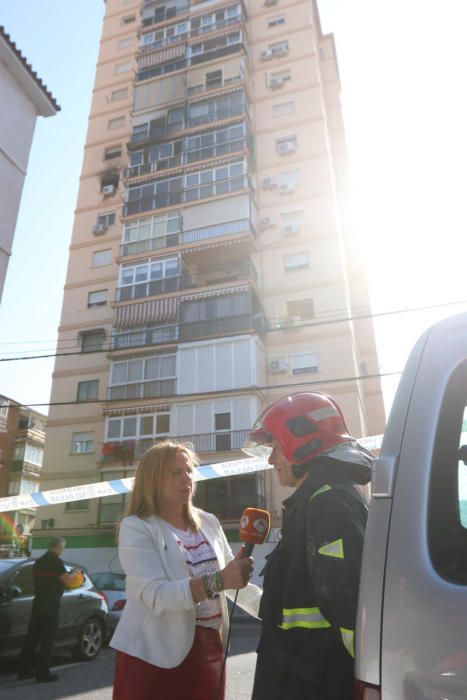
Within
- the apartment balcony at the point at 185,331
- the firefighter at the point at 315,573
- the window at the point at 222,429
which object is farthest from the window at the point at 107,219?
the firefighter at the point at 315,573

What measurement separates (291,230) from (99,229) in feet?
39.2

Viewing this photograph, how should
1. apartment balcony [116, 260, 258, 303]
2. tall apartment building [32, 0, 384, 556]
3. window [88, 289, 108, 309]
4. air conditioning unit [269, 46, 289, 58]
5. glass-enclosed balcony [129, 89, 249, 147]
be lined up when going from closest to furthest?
tall apartment building [32, 0, 384, 556] → apartment balcony [116, 260, 258, 303] → window [88, 289, 108, 309] → glass-enclosed balcony [129, 89, 249, 147] → air conditioning unit [269, 46, 289, 58]

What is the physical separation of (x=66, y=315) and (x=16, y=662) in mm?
24292

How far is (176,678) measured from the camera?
2.19 meters

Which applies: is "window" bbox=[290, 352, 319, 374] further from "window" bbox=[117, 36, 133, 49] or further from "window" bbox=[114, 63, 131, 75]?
"window" bbox=[117, 36, 133, 49]

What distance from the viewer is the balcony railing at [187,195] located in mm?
27812

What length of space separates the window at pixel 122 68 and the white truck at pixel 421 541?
40700 mm

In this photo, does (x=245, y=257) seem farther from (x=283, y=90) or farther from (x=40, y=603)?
(x=40, y=603)

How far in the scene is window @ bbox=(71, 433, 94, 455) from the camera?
25969mm

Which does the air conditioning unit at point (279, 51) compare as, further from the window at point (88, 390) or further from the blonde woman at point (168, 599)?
the blonde woman at point (168, 599)

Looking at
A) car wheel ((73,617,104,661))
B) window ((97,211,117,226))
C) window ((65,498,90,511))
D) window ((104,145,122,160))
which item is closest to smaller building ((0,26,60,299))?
car wheel ((73,617,104,661))

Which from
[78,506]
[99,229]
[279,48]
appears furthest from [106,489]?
[279,48]

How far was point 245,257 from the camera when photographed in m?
28.1

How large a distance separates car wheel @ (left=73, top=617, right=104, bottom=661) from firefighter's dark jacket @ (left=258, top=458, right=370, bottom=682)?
6.80 metres
